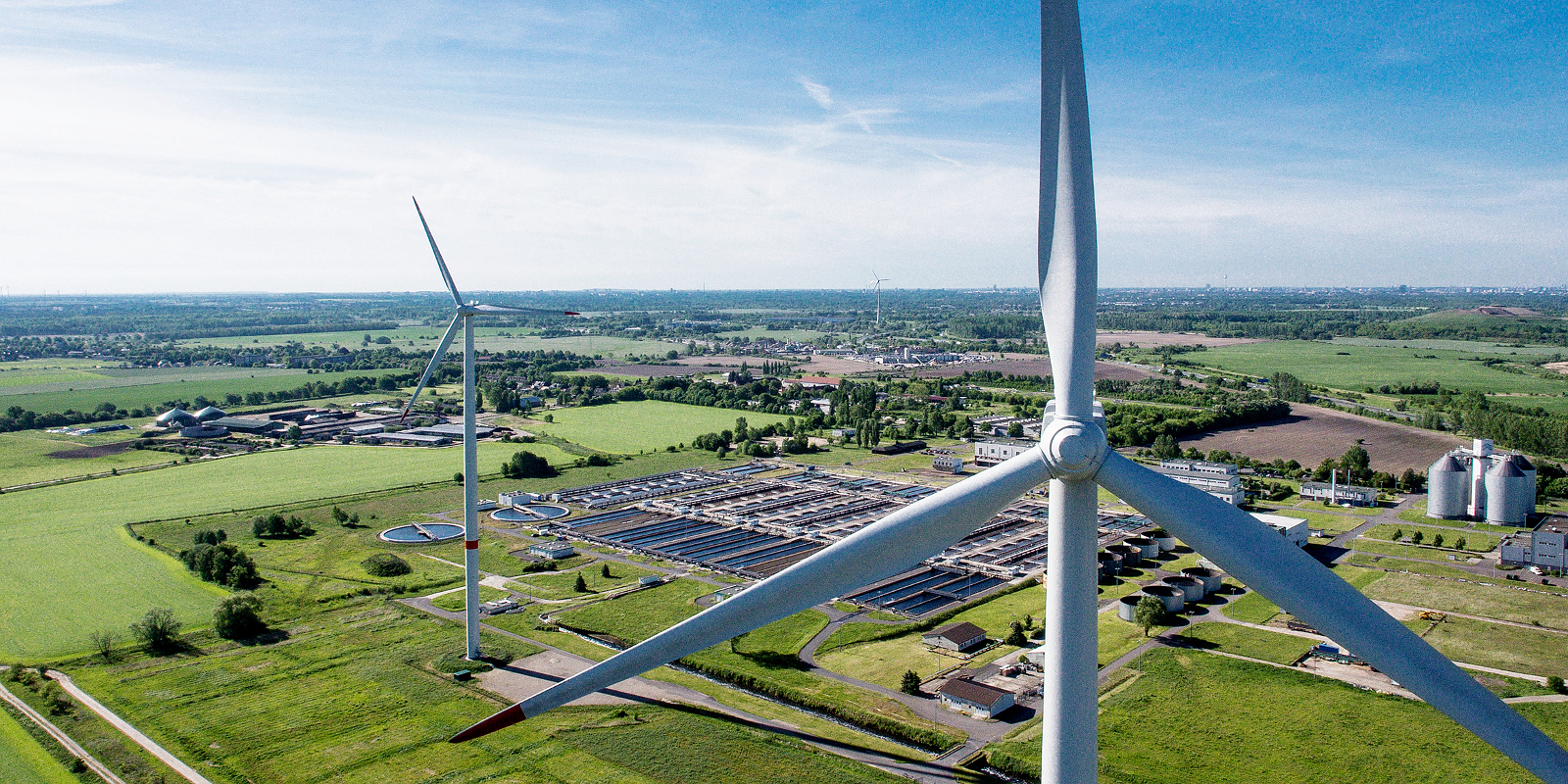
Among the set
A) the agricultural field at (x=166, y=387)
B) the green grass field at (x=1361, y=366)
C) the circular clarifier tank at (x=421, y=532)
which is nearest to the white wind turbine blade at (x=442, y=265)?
the circular clarifier tank at (x=421, y=532)

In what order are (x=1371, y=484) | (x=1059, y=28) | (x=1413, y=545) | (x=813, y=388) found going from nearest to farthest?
(x=1059, y=28), (x=1413, y=545), (x=1371, y=484), (x=813, y=388)

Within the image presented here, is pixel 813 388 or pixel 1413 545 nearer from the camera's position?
pixel 1413 545

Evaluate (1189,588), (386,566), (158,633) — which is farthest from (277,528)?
(1189,588)

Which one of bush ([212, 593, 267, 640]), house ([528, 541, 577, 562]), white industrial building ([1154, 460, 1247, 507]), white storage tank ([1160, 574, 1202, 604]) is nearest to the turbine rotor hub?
white storage tank ([1160, 574, 1202, 604])

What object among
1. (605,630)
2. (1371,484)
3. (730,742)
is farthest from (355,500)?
(1371,484)

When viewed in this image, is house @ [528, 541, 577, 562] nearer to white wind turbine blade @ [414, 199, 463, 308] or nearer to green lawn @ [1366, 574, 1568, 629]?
white wind turbine blade @ [414, 199, 463, 308]

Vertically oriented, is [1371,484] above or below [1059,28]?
below

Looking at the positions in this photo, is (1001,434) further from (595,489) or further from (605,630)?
(605,630)

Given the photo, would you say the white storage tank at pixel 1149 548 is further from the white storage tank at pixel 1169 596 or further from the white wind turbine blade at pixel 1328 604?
the white wind turbine blade at pixel 1328 604

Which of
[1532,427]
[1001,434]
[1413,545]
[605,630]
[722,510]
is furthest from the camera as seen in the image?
[1001,434]
